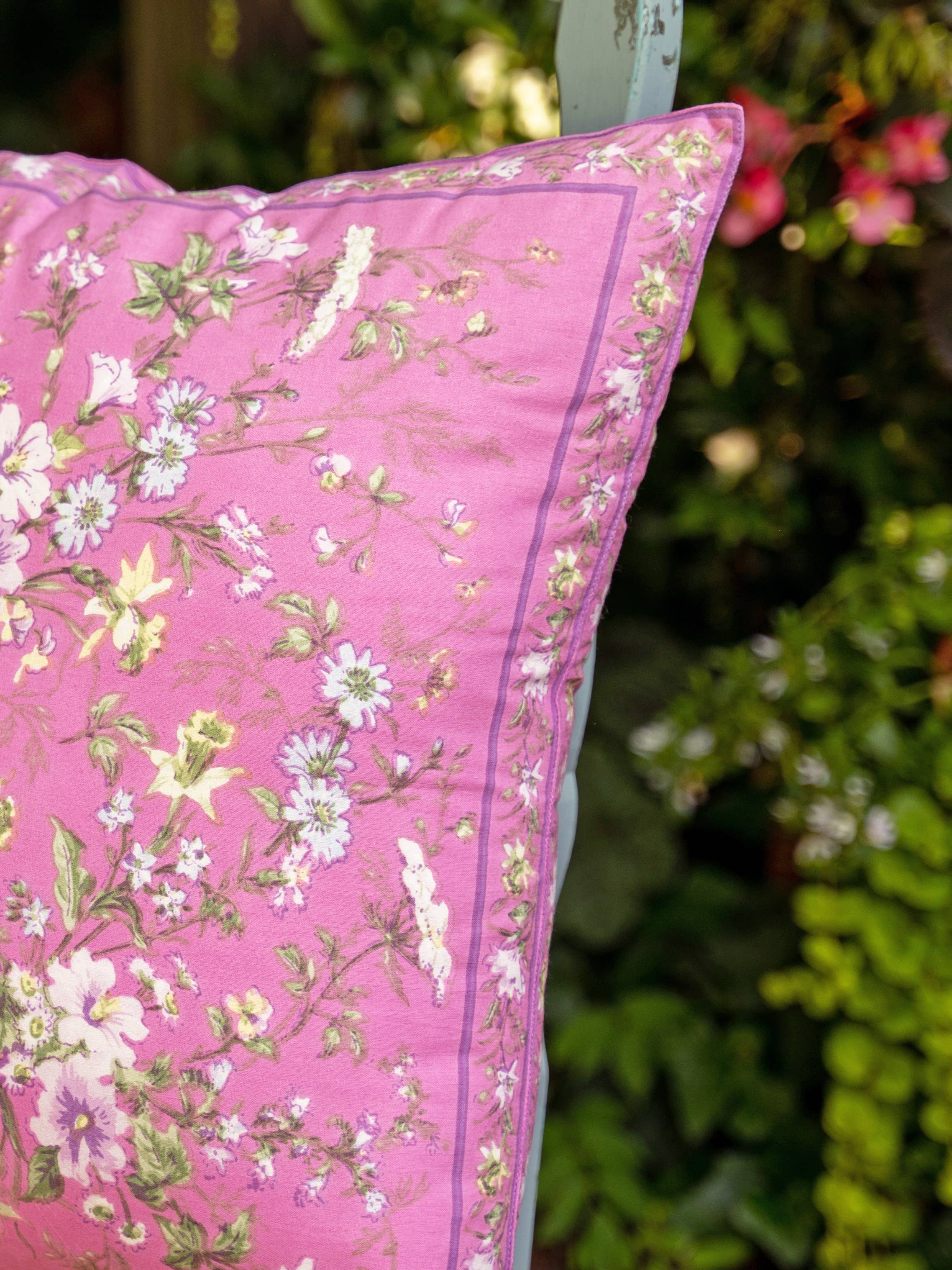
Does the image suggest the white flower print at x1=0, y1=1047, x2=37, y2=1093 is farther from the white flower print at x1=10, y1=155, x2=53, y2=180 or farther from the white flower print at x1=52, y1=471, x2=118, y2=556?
the white flower print at x1=10, y1=155, x2=53, y2=180

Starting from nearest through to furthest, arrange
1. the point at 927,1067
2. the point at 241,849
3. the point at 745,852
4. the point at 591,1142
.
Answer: the point at 241,849 < the point at 927,1067 < the point at 591,1142 < the point at 745,852

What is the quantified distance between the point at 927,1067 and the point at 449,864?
664 mm

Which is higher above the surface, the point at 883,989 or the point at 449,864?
the point at 449,864

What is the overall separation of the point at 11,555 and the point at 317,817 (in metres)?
0.20

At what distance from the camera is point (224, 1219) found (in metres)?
0.45

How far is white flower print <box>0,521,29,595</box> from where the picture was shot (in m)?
0.47

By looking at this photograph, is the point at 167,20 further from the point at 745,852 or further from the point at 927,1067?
the point at 927,1067

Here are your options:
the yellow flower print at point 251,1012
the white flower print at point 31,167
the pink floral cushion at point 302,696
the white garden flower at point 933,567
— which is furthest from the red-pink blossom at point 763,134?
the yellow flower print at point 251,1012

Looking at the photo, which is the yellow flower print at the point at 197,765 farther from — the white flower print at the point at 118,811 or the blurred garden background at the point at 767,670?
the blurred garden background at the point at 767,670

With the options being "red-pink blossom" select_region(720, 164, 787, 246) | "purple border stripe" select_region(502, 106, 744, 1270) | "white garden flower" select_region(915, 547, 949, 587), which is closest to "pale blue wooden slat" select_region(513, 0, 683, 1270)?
"purple border stripe" select_region(502, 106, 744, 1270)

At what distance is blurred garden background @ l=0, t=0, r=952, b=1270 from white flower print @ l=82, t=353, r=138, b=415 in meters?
0.67

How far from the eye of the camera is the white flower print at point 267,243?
19.2 inches

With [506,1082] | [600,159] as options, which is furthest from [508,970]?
[600,159]

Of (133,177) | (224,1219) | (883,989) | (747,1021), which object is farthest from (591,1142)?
(133,177)
